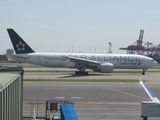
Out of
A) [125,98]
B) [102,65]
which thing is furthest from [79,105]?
[102,65]

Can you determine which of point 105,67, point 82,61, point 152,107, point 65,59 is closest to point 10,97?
point 152,107

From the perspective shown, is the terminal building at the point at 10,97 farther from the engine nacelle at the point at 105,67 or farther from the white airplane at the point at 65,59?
the white airplane at the point at 65,59

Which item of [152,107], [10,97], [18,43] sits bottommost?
[152,107]

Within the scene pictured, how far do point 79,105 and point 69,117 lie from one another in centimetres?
1324

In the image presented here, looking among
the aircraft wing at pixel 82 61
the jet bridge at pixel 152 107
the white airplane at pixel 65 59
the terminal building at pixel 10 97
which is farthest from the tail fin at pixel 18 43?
the terminal building at pixel 10 97

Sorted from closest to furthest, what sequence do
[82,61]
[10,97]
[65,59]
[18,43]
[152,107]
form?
[10,97] → [152,107] → [82,61] → [65,59] → [18,43]

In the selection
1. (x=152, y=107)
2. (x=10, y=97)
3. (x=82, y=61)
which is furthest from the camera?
(x=82, y=61)

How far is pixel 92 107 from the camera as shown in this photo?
19516mm

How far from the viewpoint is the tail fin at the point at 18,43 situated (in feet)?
177

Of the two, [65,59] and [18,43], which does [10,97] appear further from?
[18,43]

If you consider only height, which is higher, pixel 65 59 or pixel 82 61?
pixel 65 59

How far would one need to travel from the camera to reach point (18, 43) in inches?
2128

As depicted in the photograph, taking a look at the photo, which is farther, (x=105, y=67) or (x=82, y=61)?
(x=82, y=61)

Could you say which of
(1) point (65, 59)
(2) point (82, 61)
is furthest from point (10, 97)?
(1) point (65, 59)
